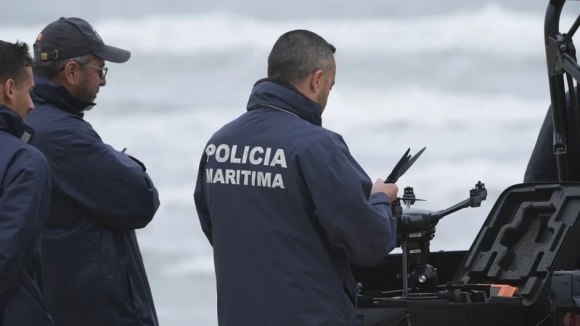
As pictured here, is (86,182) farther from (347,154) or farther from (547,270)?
(547,270)

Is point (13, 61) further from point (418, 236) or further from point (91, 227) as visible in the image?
point (418, 236)

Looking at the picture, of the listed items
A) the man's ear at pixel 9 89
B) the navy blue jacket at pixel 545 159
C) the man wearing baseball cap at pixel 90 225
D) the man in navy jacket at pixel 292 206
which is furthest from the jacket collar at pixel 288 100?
the navy blue jacket at pixel 545 159

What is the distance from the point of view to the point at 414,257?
14.4 feet

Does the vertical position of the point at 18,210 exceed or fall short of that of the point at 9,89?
it falls short

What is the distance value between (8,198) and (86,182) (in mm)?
783

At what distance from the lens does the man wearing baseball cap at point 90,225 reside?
3.92 meters

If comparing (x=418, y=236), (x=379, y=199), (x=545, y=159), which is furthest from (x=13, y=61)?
(x=545, y=159)

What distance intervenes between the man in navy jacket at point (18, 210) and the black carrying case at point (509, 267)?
1218mm

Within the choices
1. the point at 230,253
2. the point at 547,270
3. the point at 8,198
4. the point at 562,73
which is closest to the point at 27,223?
the point at 8,198

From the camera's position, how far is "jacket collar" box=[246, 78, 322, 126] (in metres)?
3.57

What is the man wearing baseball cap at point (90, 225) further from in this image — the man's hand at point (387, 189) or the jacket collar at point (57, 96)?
the man's hand at point (387, 189)

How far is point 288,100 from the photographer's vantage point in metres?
3.57

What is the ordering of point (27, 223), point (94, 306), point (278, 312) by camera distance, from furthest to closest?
1. point (94, 306)
2. point (278, 312)
3. point (27, 223)

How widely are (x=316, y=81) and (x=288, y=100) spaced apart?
0.10 meters
